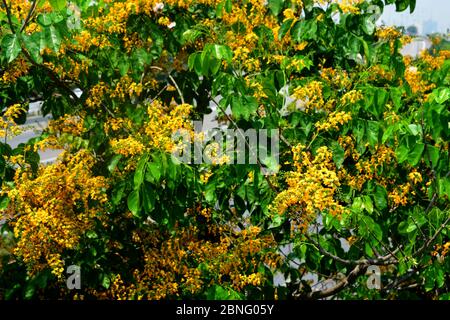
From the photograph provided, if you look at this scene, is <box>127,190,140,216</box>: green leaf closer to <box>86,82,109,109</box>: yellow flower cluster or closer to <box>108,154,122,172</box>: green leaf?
<box>108,154,122,172</box>: green leaf

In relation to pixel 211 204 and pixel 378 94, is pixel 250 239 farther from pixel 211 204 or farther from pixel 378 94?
pixel 378 94

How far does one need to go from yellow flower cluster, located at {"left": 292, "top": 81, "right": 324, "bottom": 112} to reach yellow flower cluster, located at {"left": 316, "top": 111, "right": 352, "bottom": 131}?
0.14 metres

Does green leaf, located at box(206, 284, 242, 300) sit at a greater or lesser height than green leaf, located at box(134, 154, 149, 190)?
lesser

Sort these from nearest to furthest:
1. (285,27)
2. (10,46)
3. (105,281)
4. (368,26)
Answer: (10,46) < (105,281) < (368,26) < (285,27)

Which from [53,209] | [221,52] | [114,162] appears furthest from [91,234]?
[221,52]

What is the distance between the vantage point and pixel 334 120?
2930 mm

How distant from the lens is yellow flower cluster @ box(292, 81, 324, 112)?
3062 millimetres

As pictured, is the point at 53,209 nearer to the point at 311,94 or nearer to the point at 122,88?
the point at 122,88

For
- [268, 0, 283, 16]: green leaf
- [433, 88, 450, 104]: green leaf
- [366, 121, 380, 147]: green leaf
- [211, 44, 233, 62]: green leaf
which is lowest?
[366, 121, 380, 147]: green leaf

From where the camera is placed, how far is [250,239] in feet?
9.95

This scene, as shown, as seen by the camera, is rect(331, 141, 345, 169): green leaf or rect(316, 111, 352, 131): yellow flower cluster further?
rect(331, 141, 345, 169): green leaf

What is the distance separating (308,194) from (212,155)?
1.99 ft

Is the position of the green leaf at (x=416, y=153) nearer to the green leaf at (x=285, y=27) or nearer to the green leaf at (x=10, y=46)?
the green leaf at (x=285, y=27)

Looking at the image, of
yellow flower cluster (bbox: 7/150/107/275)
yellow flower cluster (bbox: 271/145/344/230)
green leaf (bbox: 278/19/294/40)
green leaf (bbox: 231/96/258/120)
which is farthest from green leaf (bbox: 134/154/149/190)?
green leaf (bbox: 278/19/294/40)
